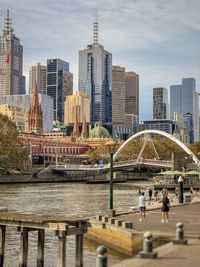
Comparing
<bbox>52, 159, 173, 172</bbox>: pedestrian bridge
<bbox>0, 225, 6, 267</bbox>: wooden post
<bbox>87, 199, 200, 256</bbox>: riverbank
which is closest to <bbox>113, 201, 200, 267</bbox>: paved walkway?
<bbox>87, 199, 200, 256</bbox>: riverbank

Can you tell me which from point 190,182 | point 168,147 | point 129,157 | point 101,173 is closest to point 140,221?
point 190,182

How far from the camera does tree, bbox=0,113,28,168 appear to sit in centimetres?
11738

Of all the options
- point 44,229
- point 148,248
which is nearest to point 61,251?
point 44,229

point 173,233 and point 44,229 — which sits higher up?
point 44,229

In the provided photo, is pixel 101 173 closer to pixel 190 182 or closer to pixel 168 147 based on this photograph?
pixel 168 147

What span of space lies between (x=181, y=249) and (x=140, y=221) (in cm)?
1035

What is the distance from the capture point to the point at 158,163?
122m

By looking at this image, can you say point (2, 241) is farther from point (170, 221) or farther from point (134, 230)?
point (170, 221)

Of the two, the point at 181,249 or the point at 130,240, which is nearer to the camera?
the point at 181,249

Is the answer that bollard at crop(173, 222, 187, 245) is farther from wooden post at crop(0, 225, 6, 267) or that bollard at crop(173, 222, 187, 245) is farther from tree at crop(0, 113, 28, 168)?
tree at crop(0, 113, 28, 168)

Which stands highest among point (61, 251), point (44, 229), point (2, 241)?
point (44, 229)

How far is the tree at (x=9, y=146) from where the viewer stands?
117375 mm

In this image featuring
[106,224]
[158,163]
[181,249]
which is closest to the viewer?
[181,249]

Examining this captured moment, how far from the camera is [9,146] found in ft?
389
